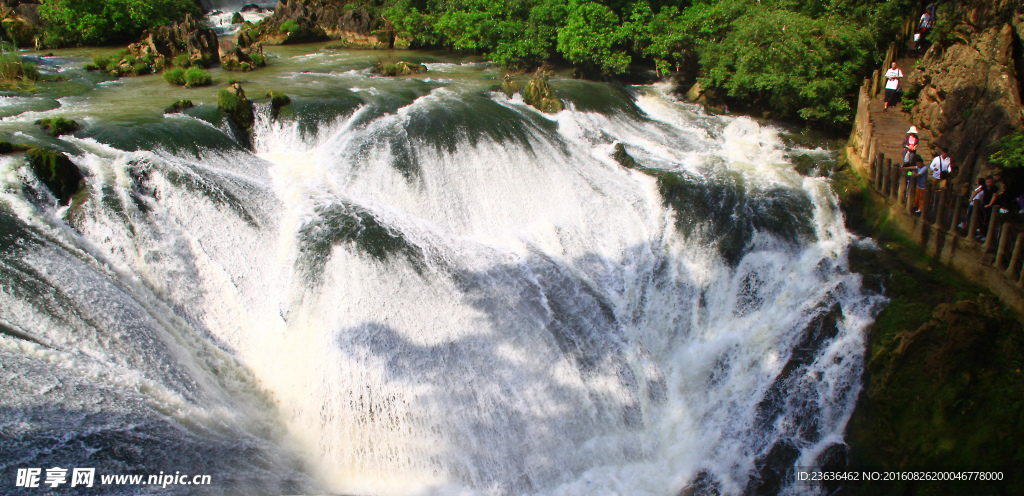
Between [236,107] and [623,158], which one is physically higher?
[623,158]

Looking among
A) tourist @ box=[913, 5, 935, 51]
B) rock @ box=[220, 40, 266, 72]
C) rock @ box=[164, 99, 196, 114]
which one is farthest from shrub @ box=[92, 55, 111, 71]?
tourist @ box=[913, 5, 935, 51]

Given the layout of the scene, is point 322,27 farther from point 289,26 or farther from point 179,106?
point 179,106

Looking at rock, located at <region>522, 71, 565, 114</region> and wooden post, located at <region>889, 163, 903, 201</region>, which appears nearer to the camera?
wooden post, located at <region>889, 163, 903, 201</region>

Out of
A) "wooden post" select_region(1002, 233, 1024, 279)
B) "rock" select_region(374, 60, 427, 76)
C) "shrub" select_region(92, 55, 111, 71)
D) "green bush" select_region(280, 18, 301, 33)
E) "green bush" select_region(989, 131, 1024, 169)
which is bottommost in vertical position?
"wooden post" select_region(1002, 233, 1024, 279)

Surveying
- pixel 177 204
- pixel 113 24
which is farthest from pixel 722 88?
pixel 113 24

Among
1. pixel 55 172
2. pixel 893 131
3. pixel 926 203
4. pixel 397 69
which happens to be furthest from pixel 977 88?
pixel 55 172

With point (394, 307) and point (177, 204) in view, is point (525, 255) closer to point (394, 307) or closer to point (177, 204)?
point (394, 307)

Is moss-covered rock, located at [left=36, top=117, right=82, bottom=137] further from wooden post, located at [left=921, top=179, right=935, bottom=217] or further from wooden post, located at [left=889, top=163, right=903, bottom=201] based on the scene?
wooden post, located at [left=921, top=179, right=935, bottom=217]
